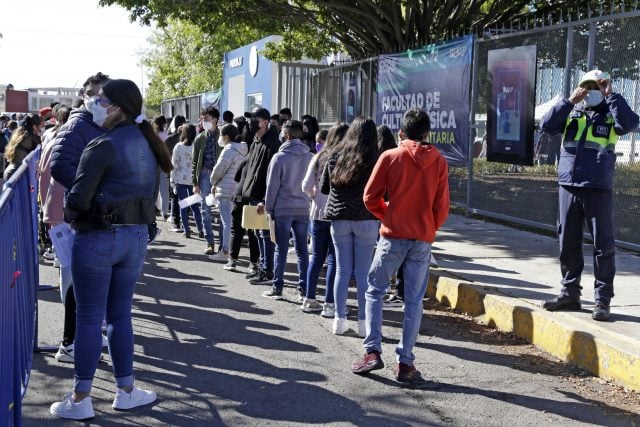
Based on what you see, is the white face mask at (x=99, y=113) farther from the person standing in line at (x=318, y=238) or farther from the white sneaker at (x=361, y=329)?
the white sneaker at (x=361, y=329)

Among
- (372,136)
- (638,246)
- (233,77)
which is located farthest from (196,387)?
(233,77)

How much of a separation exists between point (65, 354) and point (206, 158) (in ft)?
18.2

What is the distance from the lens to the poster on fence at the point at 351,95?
16422mm

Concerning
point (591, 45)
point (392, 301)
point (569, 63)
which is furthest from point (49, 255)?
point (591, 45)

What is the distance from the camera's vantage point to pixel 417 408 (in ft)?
15.8

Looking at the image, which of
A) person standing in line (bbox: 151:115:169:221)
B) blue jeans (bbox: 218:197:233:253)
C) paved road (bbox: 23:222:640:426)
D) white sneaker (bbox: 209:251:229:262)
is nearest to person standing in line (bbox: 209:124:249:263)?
blue jeans (bbox: 218:197:233:253)

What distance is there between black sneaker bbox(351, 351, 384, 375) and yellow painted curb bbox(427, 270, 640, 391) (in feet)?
5.06

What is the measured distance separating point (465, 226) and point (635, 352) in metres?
6.88

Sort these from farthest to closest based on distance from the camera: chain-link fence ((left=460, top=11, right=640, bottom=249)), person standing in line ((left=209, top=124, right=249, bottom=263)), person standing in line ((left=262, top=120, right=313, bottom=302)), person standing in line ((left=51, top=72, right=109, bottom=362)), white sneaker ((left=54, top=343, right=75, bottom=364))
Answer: person standing in line ((left=209, top=124, right=249, bottom=263))
chain-link fence ((left=460, top=11, right=640, bottom=249))
person standing in line ((left=262, top=120, right=313, bottom=302))
white sneaker ((left=54, top=343, right=75, bottom=364))
person standing in line ((left=51, top=72, right=109, bottom=362))

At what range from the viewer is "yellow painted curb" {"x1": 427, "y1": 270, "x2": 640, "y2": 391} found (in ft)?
17.6

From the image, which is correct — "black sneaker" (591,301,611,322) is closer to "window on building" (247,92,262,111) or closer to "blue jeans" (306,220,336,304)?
"blue jeans" (306,220,336,304)

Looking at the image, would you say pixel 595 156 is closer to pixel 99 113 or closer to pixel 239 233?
pixel 99 113

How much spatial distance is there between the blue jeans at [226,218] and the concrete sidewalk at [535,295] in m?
2.69

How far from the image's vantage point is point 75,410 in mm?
4488
